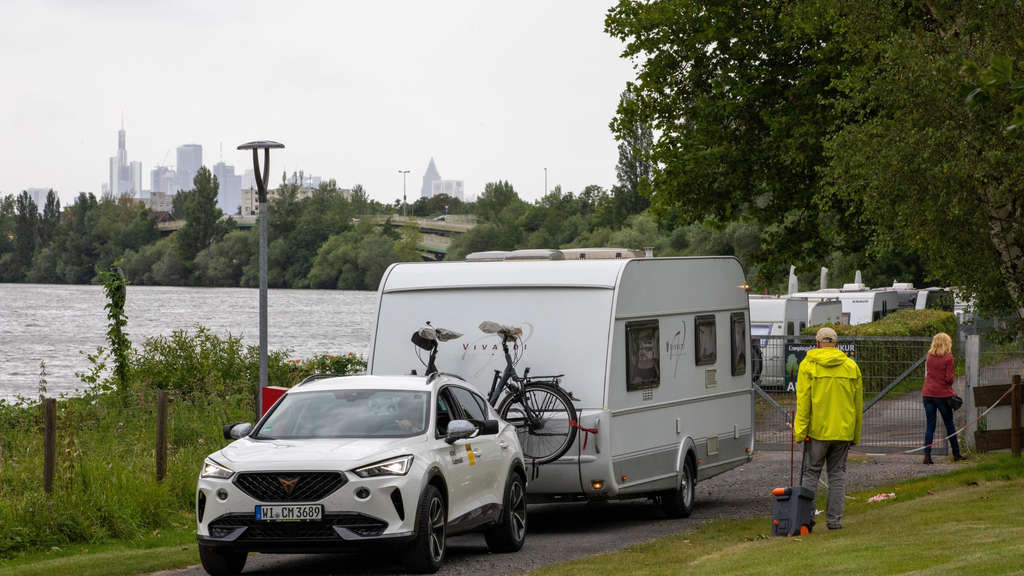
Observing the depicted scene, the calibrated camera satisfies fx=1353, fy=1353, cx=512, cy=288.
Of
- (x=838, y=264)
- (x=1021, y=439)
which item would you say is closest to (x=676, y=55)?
(x=1021, y=439)

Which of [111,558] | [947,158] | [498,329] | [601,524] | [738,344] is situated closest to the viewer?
[111,558]

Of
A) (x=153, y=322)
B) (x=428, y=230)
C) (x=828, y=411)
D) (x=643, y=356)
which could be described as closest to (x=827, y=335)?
(x=828, y=411)

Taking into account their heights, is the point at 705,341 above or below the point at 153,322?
above

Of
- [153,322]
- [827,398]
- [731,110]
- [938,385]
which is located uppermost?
[731,110]

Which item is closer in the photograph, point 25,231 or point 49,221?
point 25,231

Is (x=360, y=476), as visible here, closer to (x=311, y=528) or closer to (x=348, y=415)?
(x=311, y=528)

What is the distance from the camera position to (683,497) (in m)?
15.8

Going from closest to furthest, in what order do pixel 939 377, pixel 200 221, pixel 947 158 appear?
pixel 947 158 → pixel 939 377 → pixel 200 221

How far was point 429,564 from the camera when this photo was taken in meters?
11.0

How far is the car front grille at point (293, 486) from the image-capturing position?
10.6 m

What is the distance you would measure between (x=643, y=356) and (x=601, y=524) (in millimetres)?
2125

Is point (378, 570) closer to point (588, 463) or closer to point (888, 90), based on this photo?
point (588, 463)

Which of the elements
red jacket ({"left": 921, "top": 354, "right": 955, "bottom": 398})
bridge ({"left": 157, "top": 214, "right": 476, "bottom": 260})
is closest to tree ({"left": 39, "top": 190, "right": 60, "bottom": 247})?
bridge ({"left": 157, "top": 214, "right": 476, "bottom": 260})

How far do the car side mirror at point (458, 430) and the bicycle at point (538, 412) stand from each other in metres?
2.10
